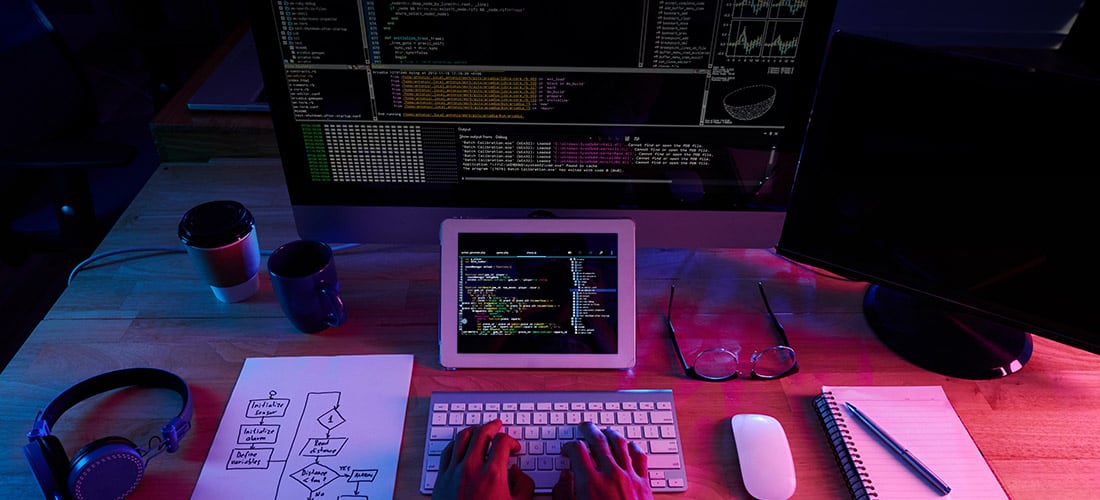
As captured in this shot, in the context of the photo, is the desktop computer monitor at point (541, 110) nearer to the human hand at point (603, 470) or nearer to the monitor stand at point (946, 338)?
the monitor stand at point (946, 338)

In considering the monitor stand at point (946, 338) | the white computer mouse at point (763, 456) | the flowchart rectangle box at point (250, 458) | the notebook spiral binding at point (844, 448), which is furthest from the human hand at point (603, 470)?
the monitor stand at point (946, 338)

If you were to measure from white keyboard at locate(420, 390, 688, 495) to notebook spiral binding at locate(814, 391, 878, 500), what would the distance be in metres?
0.19

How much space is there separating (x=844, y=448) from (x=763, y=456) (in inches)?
3.9

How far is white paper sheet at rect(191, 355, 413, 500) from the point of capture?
738 millimetres

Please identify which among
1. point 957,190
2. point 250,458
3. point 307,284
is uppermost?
point 957,190

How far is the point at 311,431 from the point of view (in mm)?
796

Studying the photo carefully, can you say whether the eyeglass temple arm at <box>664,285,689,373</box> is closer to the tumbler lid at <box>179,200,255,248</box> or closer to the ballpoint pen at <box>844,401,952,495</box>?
the ballpoint pen at <box>844,401,952,495</box>

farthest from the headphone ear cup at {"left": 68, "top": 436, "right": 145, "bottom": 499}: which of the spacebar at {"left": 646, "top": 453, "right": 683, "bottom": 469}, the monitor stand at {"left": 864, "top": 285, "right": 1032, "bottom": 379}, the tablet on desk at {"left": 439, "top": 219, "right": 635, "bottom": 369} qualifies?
the monitor stand at {"left": 864, "top": 285, "right": 1032, "bottom": 379}

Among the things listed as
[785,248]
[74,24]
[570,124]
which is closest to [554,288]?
[570,124]

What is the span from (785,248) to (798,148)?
0.14 meters

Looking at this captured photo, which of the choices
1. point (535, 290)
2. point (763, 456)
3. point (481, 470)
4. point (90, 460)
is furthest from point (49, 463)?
point (763, 456)

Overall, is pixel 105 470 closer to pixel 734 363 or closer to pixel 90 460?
pixel 90 460

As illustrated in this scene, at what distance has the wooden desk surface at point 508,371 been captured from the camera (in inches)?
30.6

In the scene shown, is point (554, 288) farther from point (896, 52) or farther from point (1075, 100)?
point (1075, 100)
